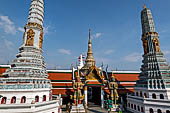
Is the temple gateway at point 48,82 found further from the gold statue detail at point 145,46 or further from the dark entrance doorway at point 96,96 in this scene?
the dark entrance doorway at point 96,96

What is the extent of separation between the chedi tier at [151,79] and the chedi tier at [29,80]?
14015mm

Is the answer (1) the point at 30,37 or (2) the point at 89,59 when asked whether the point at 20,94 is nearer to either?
(1) the point at 30,37

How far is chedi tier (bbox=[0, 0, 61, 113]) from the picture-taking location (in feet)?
42.1

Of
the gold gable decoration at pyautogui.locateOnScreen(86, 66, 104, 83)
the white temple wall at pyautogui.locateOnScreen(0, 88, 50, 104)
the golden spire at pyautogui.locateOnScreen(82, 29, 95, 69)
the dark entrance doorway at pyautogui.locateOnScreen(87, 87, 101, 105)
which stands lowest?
the dark entrance doorway at pyautogui.locateOnScreen(87, 87, 101, 105)

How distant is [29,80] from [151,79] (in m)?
18.7

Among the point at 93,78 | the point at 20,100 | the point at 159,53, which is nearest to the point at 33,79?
the point at 20,100

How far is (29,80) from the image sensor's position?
14344 millimetres

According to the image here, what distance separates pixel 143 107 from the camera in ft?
56.9

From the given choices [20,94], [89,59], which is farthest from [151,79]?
[20,94]

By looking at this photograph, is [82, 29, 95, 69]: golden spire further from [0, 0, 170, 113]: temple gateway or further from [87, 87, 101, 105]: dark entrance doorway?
[87, 87, 101, 105]: dark entrance doorway

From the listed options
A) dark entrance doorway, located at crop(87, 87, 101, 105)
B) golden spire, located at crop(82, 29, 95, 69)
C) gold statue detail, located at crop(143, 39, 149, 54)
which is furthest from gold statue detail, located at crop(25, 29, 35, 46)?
gold statue detail, located at crop(143, 39, 149, 54)

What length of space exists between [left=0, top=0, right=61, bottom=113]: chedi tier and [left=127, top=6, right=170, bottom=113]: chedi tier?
14.0m

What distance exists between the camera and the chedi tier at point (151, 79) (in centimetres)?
1614

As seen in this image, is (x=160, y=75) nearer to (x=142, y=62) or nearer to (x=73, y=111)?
(x=142, y=62)
